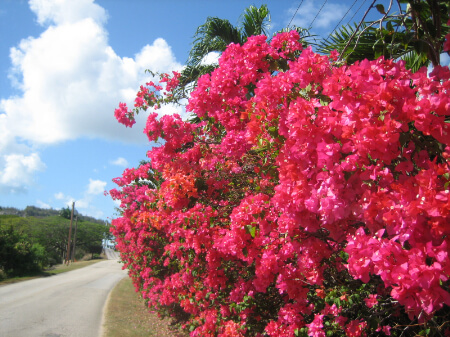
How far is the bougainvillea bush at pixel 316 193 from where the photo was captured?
1.62m

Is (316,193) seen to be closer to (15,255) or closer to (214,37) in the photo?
(214,37)

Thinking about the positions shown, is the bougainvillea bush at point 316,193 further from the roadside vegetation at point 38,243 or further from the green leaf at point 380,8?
the roadside vegetation at point 38,243

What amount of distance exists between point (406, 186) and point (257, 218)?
4.72 ft

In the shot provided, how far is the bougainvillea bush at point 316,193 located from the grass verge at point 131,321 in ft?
15.5

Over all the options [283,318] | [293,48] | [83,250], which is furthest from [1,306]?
[83,250]

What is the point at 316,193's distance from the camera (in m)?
1.98

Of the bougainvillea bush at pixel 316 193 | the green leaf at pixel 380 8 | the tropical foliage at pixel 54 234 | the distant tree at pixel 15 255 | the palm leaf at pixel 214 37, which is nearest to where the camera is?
the bougainvillea bush at pixel 316 193

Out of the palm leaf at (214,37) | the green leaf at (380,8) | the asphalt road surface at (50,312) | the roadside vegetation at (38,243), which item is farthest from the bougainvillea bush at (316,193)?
the roadside vegetation at (38,243)

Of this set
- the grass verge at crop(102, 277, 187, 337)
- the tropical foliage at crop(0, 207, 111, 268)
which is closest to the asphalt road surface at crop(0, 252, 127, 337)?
the grass verge at crop(102, 277, 187, 337)

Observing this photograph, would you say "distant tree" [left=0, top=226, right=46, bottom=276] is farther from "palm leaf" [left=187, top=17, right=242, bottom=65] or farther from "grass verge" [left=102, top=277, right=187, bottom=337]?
"palm leaf" [left=187, top=17, right=242, bottom=65]

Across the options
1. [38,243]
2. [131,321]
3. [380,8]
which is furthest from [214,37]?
[38,243]

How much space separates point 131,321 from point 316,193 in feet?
38.6

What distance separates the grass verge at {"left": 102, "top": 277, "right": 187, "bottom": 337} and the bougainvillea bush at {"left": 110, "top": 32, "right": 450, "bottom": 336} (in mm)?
4718

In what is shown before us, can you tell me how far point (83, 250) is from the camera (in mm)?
65375
